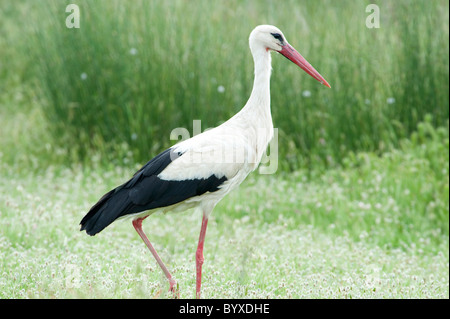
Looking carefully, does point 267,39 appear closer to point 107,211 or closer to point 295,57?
point 295,57

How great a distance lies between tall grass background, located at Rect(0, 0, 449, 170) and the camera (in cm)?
810

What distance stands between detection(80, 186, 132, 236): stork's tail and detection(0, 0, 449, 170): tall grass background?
11.6ft

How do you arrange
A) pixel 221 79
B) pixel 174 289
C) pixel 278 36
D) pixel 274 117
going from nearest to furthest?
1. pixel 174 289
2. pixel 278 36
3. pixel 274 117
4. pixel 221 79

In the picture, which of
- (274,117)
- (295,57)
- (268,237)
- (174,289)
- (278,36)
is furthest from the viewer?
(274,117)

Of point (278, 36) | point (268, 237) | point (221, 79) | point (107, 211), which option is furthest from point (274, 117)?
point (107, 211)

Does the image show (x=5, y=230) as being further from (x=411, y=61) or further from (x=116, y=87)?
(x=411, y=61)

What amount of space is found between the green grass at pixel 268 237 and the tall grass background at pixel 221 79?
407mm

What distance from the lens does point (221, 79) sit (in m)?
8.50

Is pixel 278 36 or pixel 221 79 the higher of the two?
pixel 278 36

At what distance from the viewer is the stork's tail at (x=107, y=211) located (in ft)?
14.4

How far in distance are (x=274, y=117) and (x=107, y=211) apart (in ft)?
13.7

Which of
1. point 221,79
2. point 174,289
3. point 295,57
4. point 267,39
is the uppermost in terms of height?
point 267,39

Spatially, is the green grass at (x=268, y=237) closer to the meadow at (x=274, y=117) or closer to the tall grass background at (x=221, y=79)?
the meadow at (x=274, y=117)
